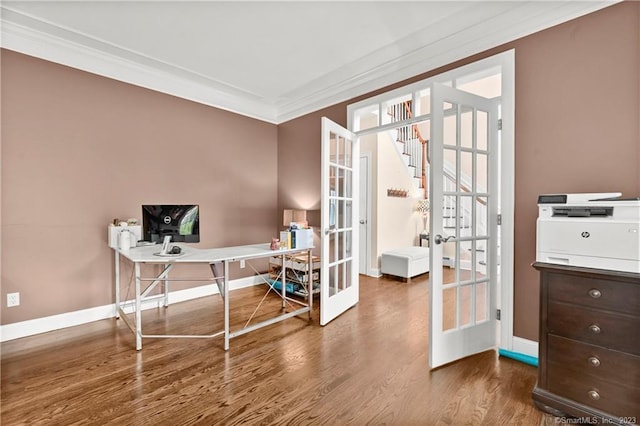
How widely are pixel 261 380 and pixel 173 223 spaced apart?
1.60 metres

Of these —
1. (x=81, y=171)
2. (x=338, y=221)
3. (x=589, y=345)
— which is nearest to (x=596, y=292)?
(x=589, y=345)

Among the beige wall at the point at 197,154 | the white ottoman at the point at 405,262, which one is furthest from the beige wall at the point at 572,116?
the white ottoman at the point at 405,262

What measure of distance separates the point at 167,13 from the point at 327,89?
6.18ft

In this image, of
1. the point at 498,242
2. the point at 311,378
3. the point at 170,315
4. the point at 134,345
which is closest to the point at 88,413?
the point at 134,345

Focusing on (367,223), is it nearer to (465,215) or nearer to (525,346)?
(465,215)

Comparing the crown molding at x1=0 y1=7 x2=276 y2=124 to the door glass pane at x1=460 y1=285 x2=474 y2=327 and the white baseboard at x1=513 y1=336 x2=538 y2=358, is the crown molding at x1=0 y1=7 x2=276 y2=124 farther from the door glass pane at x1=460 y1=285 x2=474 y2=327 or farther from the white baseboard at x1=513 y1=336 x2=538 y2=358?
the white baseboard at x1=513 y1=336 x2=538 y2=358

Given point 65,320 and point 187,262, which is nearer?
point 187,262

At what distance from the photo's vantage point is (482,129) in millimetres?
2514

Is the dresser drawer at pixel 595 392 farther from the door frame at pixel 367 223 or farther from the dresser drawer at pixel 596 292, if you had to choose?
the door frame at pixel 367 223

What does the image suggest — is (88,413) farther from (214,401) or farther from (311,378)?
(311,378)

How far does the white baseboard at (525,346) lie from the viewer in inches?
88.5

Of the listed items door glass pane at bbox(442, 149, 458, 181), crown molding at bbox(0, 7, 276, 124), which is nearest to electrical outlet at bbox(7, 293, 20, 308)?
crown molding at bbox(0, 7, 276, 124)

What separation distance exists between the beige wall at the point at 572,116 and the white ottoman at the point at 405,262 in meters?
2.31

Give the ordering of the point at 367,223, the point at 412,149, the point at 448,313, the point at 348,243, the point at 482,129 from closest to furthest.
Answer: the point at 482,129 → the point at 448,313 → the point at 348,243 → the point at 367,223 → the point at 412,149
